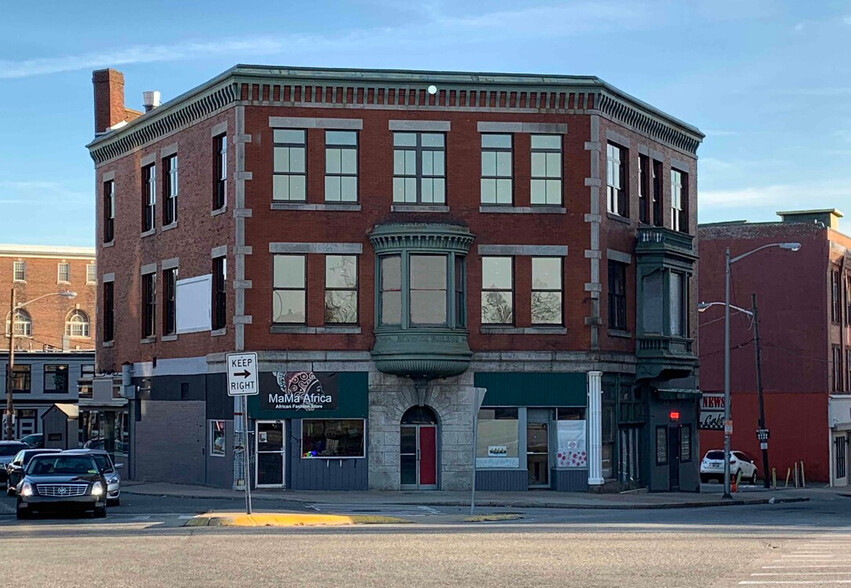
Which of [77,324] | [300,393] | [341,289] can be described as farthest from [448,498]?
[77,324]

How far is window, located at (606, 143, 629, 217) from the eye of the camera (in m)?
42.2

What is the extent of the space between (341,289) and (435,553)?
68.5ft

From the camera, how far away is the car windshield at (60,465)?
2869 centimetres

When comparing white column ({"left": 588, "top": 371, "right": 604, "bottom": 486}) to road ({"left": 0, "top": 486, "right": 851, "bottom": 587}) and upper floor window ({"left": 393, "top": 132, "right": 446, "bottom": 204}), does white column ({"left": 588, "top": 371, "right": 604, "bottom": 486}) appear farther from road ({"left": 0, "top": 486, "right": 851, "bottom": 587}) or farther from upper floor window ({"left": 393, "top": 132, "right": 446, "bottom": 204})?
road ({"left": 0, "top": 486, "right": 851, "bottom": 587})

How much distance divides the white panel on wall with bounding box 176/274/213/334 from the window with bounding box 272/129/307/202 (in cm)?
414

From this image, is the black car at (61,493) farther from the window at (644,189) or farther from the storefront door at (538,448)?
the window at (644,189)

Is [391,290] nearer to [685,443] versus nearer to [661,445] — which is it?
[661,445]

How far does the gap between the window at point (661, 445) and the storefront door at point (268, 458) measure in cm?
1403

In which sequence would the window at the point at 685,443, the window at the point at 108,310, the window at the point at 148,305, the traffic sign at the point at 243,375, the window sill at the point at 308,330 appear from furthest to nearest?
1. the window at the point at 108,310
2. the window at the point at 685,443
3. the window at the point at 148,305
4. the window sill at the point at 308,330
5. the traffic sign at the point at 243,375

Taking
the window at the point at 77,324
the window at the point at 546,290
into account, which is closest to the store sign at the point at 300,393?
A: the window at the point at 546,290

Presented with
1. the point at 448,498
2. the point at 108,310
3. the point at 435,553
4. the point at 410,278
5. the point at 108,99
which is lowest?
the point at 448,498

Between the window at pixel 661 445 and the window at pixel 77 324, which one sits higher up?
the window at pixel 77 324

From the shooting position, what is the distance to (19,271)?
107125 millimetres

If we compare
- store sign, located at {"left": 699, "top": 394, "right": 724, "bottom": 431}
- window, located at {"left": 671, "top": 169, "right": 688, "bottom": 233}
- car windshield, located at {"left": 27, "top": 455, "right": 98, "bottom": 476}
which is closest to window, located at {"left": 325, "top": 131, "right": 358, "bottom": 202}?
car windshield, located at {"left": 27, "top": 455, "right": 98, "bottom": 476}
